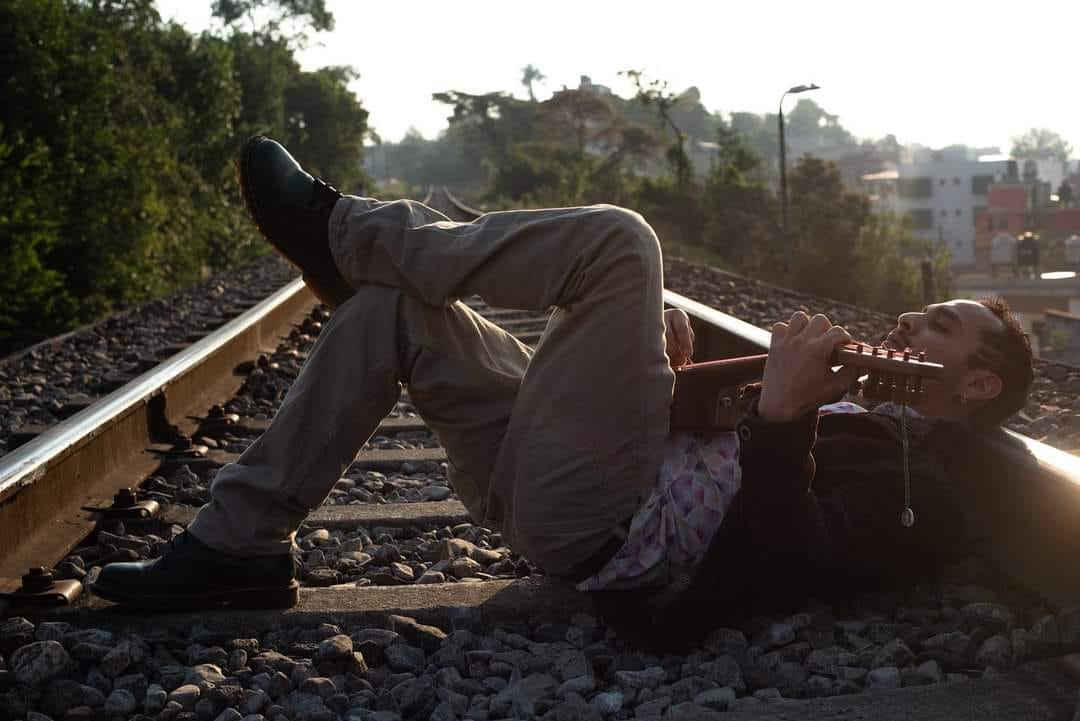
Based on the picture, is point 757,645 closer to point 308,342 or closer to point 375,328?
point 375,328

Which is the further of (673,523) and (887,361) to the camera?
(673,523)

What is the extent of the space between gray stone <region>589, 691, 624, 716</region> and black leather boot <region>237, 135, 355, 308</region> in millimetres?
919

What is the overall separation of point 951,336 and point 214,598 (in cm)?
155

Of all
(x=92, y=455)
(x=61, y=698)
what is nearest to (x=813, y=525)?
(x=61, y=698)

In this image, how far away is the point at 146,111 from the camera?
15.7m

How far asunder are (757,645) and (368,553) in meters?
1.14

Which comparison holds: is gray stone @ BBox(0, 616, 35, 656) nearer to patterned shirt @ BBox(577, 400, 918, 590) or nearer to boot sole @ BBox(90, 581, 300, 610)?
boot sole @ BBox(90, 581, 300, 610)

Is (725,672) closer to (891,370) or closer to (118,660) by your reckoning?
(891,370)

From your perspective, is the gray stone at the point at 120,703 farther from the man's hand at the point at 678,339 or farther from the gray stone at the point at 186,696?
the man's hand at the point at 678,339

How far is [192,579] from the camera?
8.55 feet

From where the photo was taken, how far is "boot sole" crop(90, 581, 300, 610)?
2.63 meters

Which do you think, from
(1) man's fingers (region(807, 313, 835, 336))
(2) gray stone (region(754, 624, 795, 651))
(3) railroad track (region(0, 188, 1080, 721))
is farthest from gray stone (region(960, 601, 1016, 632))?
(1) man's fingers (region(807, 313, 835, 336))

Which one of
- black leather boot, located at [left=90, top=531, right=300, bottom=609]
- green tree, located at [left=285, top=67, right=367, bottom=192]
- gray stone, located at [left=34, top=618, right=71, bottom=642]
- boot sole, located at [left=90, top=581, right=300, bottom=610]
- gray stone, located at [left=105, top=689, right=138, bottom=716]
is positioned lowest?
gray stone, located at [left=105, top=689, right=138, bottom=716]

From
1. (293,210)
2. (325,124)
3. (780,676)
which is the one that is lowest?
(780,676)
